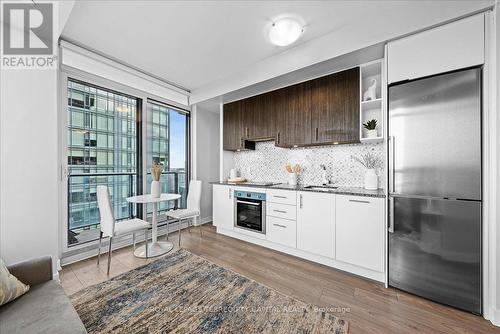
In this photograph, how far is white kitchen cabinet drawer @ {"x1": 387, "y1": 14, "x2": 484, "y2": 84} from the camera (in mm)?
1692

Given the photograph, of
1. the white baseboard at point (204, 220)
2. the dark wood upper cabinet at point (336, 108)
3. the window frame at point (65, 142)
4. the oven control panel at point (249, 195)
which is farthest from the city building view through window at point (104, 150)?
the dark wood upper cabinet at point (336, 108)

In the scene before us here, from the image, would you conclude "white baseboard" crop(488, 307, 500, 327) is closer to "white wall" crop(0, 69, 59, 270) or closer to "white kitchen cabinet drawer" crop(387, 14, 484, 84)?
"white kitchen cabinet drawer" crop(387, 14, 484, 84)

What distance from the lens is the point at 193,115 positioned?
13.8 feet

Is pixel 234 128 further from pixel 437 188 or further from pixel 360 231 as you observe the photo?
pixel 437 188

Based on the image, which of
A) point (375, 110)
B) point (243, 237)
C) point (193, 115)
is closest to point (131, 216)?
point (243, 237)

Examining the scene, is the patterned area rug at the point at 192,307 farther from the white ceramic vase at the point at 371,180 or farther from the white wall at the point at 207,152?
the white wall at the point at 207,152

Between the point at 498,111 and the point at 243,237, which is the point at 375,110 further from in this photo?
the point at 243,237

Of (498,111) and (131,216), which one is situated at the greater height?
(498,111)

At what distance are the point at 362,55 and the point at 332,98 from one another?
0.57 metres

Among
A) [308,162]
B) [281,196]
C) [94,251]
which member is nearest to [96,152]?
[94,251]

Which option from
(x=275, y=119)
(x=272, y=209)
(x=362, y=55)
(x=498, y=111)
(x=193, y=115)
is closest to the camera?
(x=498, y=111)

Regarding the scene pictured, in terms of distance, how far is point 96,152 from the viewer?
9.64ft

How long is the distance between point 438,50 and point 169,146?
3990 millimetres

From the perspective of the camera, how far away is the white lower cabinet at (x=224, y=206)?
138 inches
